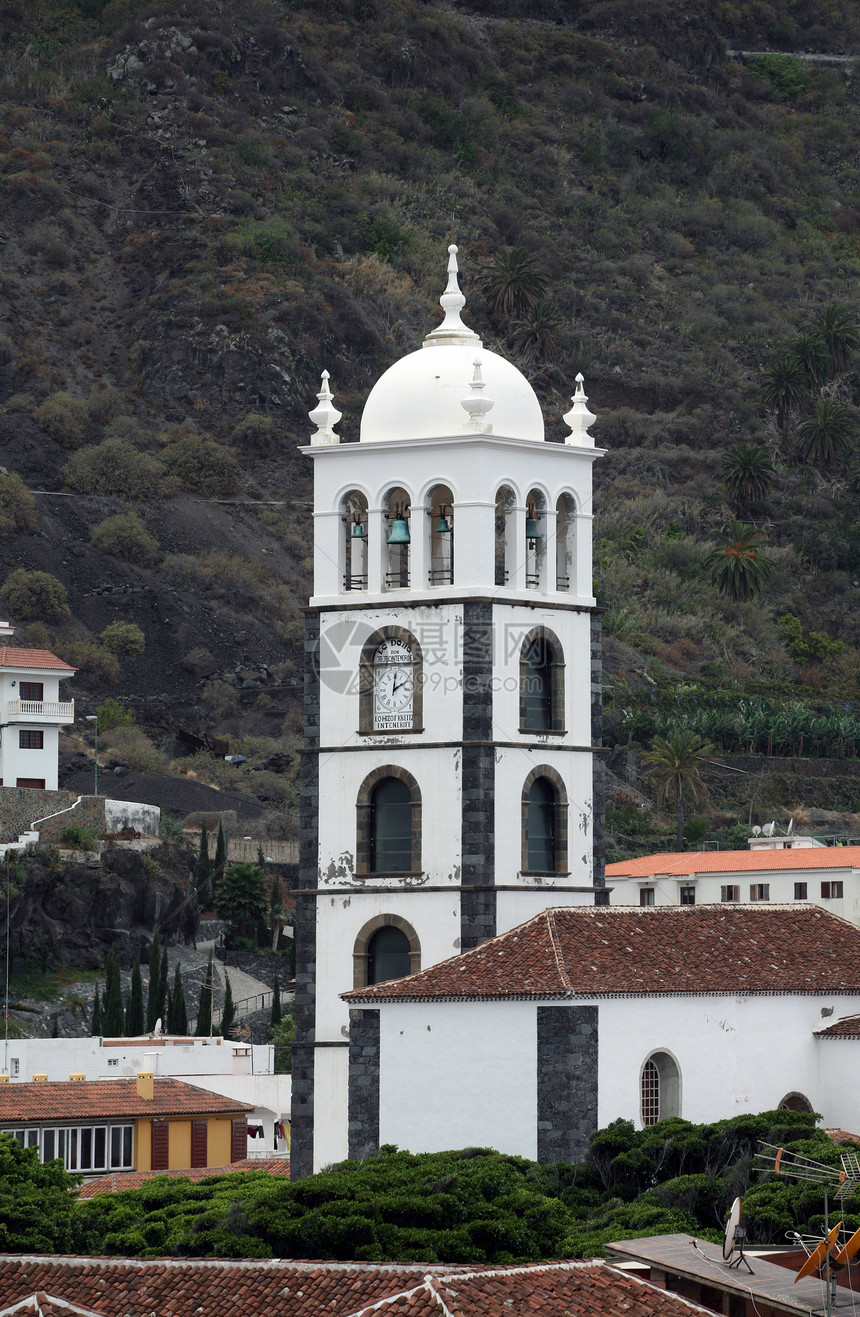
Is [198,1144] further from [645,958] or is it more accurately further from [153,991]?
[153,991]

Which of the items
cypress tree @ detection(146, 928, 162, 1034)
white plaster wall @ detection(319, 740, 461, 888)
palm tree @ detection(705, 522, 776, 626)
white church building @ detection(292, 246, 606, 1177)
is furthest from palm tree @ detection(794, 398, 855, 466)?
white plaster wall @ detection(319, 740, 461, 888)

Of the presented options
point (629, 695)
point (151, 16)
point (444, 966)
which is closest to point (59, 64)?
point (151, 16)

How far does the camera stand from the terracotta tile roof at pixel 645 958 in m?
52.2

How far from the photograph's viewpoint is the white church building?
57.0 metres

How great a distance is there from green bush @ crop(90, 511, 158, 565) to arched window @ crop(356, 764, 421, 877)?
92142mm

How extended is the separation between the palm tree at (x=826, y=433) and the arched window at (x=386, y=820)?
11669 cm

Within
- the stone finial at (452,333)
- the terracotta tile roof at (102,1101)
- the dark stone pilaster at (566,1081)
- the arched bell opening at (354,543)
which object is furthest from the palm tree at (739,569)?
the dark stone pilaster at (566,1081)

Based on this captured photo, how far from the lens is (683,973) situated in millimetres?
53281

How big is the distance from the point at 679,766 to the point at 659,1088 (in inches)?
2854

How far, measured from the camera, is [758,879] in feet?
295

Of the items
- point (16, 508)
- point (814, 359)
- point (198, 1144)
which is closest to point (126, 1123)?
point (198, 1144)

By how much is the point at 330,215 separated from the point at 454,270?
413 ft

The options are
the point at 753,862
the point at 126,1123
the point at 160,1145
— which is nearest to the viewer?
the point at 126,1123

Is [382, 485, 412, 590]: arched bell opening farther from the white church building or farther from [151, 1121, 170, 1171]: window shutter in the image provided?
[151, 1121, 170, 1171]: window shutter
